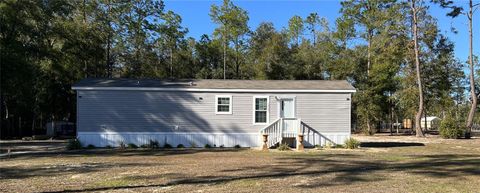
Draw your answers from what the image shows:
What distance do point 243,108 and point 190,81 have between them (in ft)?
11.1

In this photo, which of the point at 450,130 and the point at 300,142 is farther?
the point at 450,130

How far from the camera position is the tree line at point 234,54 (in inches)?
1443

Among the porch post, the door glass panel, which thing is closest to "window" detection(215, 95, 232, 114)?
the door glass panel

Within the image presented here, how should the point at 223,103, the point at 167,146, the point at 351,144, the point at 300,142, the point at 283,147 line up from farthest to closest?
the point at 223,103
the point at 167,146
the point at 351,144
the point at 300,142
the point at 283,147

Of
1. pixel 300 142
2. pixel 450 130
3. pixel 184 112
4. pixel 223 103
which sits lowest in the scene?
pixel 300 142

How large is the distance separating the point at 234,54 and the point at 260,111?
2497 centimetres

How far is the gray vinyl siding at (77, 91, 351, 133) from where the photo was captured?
901 inches

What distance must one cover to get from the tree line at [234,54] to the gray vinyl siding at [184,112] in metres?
9.54

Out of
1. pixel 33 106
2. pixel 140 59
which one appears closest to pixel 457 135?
pixel 140 59

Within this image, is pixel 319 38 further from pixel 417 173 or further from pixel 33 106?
pixel 417 173

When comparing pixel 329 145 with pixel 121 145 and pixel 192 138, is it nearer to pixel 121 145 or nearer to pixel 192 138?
pixel 192 138

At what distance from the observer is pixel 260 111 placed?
77.4ft

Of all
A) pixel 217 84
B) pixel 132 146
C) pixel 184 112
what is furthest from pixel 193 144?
pixel 217 84

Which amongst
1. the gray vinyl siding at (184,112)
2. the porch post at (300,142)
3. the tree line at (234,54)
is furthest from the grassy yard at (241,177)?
the tree line at (234,54)
